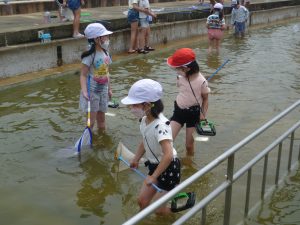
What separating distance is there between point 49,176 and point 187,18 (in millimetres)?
12087

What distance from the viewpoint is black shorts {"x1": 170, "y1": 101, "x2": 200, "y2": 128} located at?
17.1ft

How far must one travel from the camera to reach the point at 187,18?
16.2 m

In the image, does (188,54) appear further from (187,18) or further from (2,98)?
(187,18)

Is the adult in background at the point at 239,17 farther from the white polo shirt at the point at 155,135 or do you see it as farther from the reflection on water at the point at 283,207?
the white polo shirt at the point at 155,135

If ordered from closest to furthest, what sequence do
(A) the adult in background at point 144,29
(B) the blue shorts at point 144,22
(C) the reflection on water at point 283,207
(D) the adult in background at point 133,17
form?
(C) the reflection on water at point 283,207 < (D) the adult in background at point 133,17 < (A) the adult in background at point 144,29 < (B) the blue shorts at point 144,22

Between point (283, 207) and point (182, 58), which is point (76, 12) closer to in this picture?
point (182, 58)

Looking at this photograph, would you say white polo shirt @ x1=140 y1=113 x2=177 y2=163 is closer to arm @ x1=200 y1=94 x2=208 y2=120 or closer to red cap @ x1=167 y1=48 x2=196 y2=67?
red cap @ x1=167 y1=48 x2=196 y2=67

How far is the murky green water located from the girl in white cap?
618mm

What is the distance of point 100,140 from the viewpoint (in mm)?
6242

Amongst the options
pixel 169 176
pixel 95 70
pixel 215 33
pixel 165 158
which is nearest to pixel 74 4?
pixel 215 33

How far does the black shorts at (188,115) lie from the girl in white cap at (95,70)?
46.1 inches

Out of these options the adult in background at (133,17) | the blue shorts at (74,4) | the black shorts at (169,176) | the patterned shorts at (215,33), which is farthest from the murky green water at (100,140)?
the blue shorts at (74,4)

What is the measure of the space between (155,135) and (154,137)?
29mm

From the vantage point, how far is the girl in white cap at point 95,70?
549 centimetres
